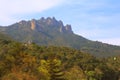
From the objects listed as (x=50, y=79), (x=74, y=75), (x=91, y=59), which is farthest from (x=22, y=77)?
(x=91, y=59)

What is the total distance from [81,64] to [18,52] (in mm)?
54341

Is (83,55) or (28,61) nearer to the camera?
(28,61)

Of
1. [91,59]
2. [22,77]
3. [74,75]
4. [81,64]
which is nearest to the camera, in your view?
[22,77]

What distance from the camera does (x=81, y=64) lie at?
354 ft

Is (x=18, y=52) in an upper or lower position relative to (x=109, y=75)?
upper

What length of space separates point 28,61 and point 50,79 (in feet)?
14.6

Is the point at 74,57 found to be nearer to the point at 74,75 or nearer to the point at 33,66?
the point at 74,75

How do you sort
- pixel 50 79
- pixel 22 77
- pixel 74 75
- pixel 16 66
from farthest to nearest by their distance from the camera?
pixel 74 75 < pixel 50 79 < pixel 16 66 < pixel 22 77

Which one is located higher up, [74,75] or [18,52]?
[18,52]

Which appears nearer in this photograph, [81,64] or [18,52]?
[18,52]

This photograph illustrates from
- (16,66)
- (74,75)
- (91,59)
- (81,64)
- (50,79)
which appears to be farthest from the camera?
(91,59)

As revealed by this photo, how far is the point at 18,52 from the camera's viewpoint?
55.0 metres

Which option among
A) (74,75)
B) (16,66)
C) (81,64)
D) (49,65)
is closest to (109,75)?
(81,64)

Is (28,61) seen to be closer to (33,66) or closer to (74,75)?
(33,66)
